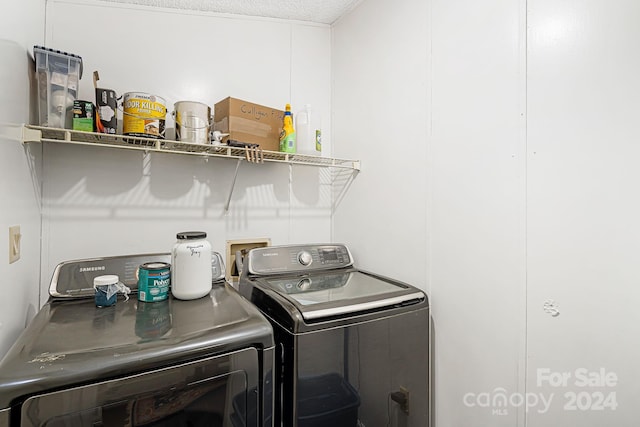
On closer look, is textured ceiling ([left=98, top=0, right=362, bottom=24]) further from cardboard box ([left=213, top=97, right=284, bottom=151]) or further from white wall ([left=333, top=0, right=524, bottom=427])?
cardboard box ([left=213, top=97, right=284, bottom=151])

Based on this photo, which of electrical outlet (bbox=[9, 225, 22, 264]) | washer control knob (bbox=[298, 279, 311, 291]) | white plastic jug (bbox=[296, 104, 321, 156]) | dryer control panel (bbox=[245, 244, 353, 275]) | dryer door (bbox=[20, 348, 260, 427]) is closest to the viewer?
dryer door (bbox=[20, 348, 260, 427])

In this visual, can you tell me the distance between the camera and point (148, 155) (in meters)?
1.77

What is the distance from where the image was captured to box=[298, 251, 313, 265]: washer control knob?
1819 millimetres

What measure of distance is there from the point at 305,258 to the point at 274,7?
150cm

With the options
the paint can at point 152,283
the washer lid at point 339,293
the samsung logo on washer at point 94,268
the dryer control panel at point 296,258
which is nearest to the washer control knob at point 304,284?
the washer lid at point 339,293

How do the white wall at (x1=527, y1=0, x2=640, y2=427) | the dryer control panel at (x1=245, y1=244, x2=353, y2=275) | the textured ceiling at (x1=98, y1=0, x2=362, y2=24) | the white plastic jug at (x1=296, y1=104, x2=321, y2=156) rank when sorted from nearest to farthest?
the white wall at (x1=527, y1=0, x2=640, y2=427)
the dryer control panel at (x1=245, y1=244, x2=353, y2=275)
the textured ceiling at (x1=98, y1=0, x2=362, y2=24)
the white plastic jug at (x1=296, y1=104, x2=321, y2=156)

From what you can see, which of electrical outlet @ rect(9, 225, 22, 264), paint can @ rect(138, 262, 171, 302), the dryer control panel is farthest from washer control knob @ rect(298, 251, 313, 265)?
electrical outlet @ rect(9, 225, 22, 264)

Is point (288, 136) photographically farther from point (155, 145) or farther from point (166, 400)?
point (166, 400)

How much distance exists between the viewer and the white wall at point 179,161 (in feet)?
5.34

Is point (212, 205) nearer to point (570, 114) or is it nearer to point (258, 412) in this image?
point (258, 412)

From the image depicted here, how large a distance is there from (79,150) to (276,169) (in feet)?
3.41

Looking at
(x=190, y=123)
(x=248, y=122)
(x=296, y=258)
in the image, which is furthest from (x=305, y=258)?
(x=190, y=123)

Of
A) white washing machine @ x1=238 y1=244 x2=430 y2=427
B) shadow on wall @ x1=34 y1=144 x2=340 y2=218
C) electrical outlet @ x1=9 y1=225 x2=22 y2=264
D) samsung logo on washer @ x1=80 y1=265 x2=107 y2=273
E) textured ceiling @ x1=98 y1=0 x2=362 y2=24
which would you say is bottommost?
white washing machine @ x1=238 y1=244 x2=430 y2=427

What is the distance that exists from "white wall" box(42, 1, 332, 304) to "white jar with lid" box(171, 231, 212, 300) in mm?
631
